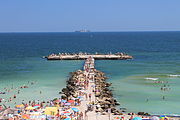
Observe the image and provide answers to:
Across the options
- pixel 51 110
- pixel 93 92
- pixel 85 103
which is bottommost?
pixel 51 110

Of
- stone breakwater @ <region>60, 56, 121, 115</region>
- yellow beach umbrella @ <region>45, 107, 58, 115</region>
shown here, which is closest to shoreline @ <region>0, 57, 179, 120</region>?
stone breakwater @ <region>60, 56, 121, 115</region>

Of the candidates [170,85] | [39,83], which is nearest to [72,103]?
[39,83]

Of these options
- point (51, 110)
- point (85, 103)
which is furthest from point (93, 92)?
point (51, 110)

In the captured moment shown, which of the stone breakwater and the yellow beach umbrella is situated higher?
the stone breakwater

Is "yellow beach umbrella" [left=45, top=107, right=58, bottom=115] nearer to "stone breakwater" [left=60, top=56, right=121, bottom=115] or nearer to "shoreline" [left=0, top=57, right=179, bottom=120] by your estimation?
"shoreline" [left=0, top=57, right=179, bottom=120]

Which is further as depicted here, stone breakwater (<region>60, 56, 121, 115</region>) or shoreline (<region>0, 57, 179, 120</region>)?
stone breakwater (<region>60, 56, 121, 115</region>)

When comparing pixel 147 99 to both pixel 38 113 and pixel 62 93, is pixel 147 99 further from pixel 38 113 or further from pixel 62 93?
pixel 38 113

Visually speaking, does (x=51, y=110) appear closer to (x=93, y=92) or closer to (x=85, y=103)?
(x=85, y=103)

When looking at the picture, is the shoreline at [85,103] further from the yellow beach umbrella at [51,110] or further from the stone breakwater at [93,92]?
the yellow beach umbrella at [51,110]
